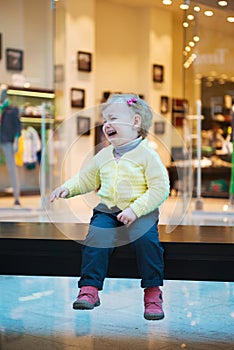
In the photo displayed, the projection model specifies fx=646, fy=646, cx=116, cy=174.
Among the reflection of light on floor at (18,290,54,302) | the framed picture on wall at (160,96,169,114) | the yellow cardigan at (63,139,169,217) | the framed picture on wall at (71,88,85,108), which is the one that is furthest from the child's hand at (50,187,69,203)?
the framed picture on wall at (160,96,169,114)

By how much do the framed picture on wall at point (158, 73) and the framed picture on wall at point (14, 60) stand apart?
2.72m

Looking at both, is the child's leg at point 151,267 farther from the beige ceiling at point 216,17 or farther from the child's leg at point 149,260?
the beige ceiling at point 216,17

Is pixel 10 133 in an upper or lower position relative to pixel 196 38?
lower


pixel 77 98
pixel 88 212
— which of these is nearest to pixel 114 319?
pixel 88 212

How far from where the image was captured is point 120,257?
2.18m

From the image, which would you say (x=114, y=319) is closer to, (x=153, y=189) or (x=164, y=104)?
(x=153, y=189)

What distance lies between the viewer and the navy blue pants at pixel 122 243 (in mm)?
2047

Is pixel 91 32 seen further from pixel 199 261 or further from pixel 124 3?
pixel 199 261

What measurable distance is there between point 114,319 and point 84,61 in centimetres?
781

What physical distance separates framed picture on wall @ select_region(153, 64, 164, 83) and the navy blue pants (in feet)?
30.5

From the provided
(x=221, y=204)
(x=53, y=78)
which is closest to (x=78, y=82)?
(x=53, y=78)

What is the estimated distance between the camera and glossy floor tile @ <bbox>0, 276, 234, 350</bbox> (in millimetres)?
2275

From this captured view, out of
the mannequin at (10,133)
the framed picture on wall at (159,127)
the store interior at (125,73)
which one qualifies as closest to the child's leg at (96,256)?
the framed picture on wall at (159,127)

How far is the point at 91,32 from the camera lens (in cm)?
1019
